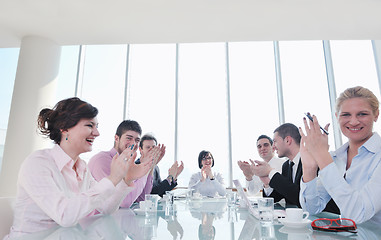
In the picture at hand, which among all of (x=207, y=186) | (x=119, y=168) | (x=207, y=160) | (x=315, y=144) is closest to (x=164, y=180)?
(x=207, y=186)

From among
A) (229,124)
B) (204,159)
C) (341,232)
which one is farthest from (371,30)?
(341,232)

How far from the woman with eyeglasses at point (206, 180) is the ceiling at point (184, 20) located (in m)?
1.86

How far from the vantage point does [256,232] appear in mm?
938

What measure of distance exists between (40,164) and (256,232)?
3.07 feet

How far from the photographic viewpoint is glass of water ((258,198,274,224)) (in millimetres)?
1136

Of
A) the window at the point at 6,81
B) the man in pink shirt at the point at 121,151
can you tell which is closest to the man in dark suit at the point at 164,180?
the man in pink shirt at the point at 121,151

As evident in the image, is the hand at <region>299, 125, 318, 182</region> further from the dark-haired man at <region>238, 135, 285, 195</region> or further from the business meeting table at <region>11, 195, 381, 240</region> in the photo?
the dark-haired man at <region>238, 135, 285, 195</region>

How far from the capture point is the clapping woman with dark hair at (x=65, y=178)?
1.02 metres

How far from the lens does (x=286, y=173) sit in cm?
222

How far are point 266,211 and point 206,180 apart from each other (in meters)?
2.51

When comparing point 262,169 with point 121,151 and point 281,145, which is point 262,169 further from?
point 121,151

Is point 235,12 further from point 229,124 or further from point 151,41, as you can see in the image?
point 229,124

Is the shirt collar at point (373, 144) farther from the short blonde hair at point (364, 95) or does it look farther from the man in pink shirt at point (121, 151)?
the man in pink shirt at point (121, 151)

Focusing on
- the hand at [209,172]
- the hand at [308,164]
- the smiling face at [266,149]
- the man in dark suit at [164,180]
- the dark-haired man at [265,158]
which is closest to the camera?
the hand at [308,164]
